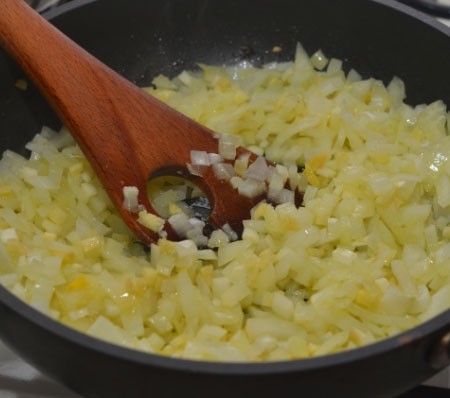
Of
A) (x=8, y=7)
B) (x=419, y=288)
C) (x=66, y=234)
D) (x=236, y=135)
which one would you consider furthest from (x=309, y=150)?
(x=8, y=7)

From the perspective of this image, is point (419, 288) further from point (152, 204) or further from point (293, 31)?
point (293, 31)

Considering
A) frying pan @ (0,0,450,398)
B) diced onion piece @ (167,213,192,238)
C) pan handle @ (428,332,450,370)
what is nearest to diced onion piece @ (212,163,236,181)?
diced onion piece @ (167,213,192,238)

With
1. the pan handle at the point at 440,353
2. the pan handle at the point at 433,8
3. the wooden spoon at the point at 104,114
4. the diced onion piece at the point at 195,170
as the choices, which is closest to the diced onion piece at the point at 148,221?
the wooden spoon at the point at 104,114

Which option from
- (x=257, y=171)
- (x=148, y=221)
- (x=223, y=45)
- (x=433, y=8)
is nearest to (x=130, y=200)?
(x=148, y=221)

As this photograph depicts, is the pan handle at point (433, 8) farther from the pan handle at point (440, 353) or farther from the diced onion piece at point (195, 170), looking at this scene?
the pan handle at point (440, 353)

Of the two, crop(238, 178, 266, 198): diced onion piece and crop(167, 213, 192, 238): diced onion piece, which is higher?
crop(238, 178, 266, 198): diced onion piece

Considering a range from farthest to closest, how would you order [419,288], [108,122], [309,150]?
[309,150], [108,122], [419,288]

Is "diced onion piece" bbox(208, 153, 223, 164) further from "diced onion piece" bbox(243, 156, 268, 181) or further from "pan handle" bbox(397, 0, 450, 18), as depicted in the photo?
"pan handle" bbox(397, 0, 450, 18)

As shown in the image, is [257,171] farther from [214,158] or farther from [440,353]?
[440,353]
